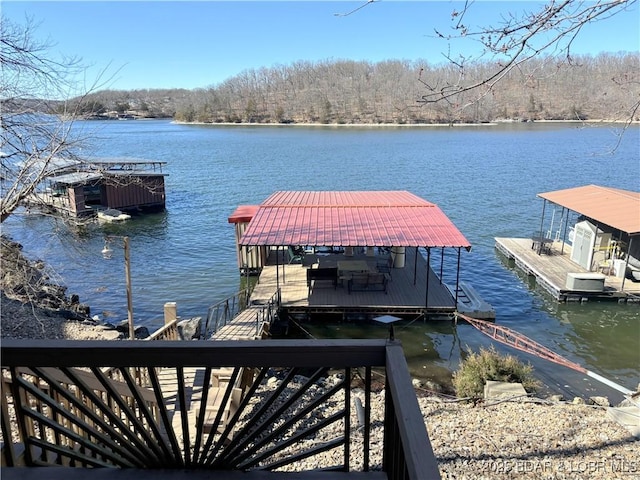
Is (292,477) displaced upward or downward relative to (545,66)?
downward

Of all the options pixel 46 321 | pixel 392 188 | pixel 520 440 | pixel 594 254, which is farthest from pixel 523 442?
pixel 392 188

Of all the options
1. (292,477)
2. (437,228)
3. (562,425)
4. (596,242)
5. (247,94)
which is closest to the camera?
(292,477)

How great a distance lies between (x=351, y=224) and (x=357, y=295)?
212 cm

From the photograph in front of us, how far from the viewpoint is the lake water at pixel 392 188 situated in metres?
12.4

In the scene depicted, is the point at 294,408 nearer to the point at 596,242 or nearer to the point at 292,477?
the point at 292,477

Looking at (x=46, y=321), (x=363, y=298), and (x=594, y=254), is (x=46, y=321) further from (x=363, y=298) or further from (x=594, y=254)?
(x=594, y=254)

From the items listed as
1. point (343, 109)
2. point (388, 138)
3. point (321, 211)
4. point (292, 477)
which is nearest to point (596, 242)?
point (321, 211)

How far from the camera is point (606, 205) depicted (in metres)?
17.5

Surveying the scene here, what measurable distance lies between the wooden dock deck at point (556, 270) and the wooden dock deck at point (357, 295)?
4072mm

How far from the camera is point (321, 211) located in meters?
15.5

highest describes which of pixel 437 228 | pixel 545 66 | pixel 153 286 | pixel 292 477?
pixel 545 66

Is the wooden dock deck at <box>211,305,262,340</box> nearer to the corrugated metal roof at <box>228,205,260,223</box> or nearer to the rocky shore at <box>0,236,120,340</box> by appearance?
the rocky shore at <box>0,236,120,340</box>

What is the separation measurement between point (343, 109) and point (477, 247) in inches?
3428

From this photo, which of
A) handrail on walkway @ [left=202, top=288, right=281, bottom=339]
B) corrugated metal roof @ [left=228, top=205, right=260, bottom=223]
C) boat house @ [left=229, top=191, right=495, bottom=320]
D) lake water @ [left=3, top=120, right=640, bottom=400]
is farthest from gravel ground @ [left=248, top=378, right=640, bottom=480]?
corrugated metal roof @ [left=228, top=205, right=260, bottom=223]
